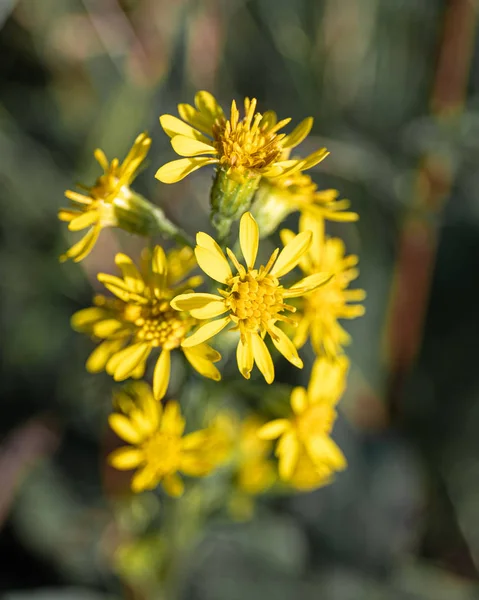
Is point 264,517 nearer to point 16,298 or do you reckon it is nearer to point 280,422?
point 280,422

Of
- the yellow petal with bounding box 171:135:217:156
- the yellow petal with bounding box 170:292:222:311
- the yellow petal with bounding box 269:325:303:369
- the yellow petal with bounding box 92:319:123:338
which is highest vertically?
the yellow petal with bounding box 171:135:217:156

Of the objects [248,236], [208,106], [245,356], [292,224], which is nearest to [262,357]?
[245,356]

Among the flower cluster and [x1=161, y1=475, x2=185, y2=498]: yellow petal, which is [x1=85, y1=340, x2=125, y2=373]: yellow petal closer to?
the flower cluster

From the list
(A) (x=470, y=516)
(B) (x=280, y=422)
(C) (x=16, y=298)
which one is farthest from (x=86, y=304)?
(A) (x=470, y=516)

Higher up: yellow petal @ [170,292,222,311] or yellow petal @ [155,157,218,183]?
yellow petal @ [155,157,218,183]

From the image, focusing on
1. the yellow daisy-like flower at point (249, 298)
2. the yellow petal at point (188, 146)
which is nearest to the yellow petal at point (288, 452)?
the yellow daisy-like flower at point (249, 298)

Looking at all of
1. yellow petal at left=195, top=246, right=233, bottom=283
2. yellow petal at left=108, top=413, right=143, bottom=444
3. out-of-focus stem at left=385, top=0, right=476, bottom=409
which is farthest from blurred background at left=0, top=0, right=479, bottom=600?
yellow petal at left=195, top=246, right=233, bottom=283

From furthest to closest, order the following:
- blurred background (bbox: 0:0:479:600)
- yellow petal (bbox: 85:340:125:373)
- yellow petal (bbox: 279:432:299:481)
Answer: blurred background (bbox: 0:0:479:600) < yellow petal (bbox: 279:432:299:481) < yellow petal (bbox: 85:340:125:373)

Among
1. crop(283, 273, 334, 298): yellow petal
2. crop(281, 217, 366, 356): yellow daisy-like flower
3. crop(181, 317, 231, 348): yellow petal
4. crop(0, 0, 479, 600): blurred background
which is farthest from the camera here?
crop(0, 0, 479, 600): blurred background
